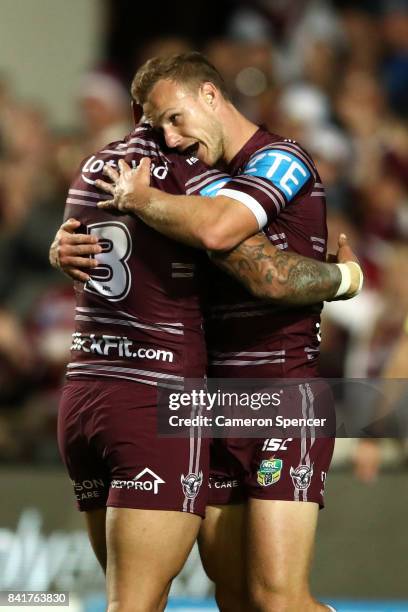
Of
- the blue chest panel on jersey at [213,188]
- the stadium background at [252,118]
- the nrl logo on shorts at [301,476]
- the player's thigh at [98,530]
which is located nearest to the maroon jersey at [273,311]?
the blue chest panel on jersey at [213,188]

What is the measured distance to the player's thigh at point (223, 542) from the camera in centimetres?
473

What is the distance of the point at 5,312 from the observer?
819 cm

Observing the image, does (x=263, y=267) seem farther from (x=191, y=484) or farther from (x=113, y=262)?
(x=191, y=484)

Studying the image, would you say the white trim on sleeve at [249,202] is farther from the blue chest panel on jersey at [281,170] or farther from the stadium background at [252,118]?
the stadium background at [252,118]

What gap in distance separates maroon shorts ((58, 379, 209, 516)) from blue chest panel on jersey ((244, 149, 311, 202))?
856 millimetres

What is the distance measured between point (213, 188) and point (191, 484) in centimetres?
104

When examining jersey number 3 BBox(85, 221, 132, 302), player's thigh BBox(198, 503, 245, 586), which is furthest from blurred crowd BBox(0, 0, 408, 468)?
jersey number 3 BBox(85, 221, 132, 302)

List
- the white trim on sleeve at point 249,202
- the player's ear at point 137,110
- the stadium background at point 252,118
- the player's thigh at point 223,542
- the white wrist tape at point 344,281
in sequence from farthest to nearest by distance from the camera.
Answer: the stadium background at point 252,118 < the player's ear at point 137,110 < the player's thigh at point 223,542 < the white wrist tape at point 344,281 < the white trim on sleeve at point 249,202

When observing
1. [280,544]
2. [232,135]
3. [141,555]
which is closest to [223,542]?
[280,544]

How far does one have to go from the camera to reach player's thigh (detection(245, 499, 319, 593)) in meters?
4.49

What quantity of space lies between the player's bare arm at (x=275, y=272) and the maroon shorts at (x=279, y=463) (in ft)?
1.38

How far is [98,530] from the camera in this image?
464 centimetres

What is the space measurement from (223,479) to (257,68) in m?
5.95

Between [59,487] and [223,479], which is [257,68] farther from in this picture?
[223,479]
